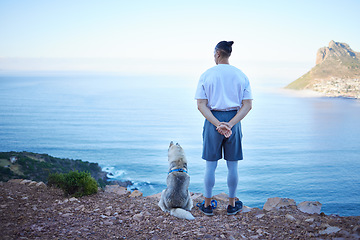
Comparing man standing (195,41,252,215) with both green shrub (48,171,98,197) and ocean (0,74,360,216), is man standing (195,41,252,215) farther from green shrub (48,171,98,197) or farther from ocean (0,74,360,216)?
ocean (0,74,360,216)

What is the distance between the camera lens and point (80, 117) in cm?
8981

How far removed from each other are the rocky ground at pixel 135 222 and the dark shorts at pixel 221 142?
0.85 metres

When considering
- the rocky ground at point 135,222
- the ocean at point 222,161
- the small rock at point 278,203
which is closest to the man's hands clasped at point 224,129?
the rocky ground at point 135,222

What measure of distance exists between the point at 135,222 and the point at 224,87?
6.71 ft

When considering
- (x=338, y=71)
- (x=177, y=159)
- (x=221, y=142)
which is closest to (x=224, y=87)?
(x=221, y=142)

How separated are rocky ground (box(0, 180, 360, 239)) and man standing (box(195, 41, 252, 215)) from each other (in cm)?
69

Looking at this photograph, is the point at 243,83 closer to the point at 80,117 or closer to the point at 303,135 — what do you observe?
the point at 303,135

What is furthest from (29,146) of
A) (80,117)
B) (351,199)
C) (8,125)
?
(351,199)

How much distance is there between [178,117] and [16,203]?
88403mm

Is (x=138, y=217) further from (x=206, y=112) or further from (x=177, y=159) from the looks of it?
(x=206, y=112)

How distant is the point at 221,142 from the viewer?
3.36 metres

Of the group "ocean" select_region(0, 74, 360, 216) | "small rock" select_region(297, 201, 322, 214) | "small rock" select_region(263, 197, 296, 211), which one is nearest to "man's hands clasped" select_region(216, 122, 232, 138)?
"small rock" select_region(263, 197, 296, 211)

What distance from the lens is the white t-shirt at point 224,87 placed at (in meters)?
3.22

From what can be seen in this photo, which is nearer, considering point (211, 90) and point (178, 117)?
point (211, 90)
